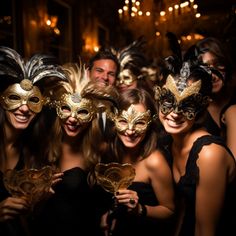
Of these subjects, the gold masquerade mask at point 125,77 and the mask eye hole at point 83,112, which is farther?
the gold masquerade mask at point 125,77

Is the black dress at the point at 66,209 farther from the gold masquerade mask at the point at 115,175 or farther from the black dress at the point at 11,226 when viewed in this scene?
the gold masquerade mask at the point at 115,175

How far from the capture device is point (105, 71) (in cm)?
364

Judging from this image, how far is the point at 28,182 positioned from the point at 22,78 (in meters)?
0.76

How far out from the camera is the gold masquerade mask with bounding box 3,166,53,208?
1.77 meters

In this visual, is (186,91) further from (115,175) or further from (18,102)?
(18,102)

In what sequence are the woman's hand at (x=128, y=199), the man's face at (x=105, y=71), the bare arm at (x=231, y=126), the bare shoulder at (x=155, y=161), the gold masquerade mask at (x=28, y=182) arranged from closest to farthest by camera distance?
the gold masquerade mask at (x=28, y=182) < the woman's hand at (x=128, y=199) < the bare shoulder at (x=155, y=161) < the bare arm at (x=231, y=126) < the man's face at (x=105, y=71)

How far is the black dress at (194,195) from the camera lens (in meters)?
1.84

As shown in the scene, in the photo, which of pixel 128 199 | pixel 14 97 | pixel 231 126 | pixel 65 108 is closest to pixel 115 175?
pixel 128 199

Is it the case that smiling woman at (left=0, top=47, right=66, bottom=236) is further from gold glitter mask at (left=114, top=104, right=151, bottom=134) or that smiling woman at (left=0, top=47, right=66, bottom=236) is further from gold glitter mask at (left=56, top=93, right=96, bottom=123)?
gold glitter mask at (left=114, top=104, right=151, bottom=134)

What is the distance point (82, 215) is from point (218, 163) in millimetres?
1066

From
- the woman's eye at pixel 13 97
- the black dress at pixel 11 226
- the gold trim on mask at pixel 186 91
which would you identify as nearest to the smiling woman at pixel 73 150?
the black dress at pixel 11 226

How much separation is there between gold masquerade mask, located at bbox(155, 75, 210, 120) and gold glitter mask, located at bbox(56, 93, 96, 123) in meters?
0.53

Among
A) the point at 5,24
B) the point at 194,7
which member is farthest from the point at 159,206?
the point at 5,24

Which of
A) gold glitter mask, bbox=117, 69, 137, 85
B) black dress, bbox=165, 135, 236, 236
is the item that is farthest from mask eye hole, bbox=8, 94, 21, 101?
gold glitter mask, bbox=117, 69, 137, 85
